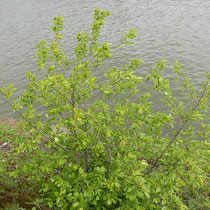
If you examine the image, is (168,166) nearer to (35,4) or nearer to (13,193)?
(13,193)

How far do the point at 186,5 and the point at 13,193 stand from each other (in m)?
28.6

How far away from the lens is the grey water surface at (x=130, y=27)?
48.1 ft

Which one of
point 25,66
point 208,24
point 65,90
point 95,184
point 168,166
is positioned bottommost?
point 25,66

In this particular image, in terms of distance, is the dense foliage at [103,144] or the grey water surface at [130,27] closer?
the dense foliage at [103,144]

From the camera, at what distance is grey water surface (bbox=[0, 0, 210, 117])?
14.6 metres

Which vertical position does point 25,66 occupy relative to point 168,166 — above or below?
below

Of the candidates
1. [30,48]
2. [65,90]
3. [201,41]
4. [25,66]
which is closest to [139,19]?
[201,41]

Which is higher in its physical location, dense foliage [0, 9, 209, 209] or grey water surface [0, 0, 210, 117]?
dense foliage [0, 9, 209, 209]

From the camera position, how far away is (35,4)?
116 ft

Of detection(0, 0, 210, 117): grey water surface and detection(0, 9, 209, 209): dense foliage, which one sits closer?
detection(0, 9, 209, 209): dense foliage

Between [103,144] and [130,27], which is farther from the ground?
[103,144]

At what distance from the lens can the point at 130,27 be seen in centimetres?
2012

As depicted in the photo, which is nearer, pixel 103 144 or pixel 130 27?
pixel 103 144

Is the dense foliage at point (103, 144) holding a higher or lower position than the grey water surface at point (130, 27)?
higher
